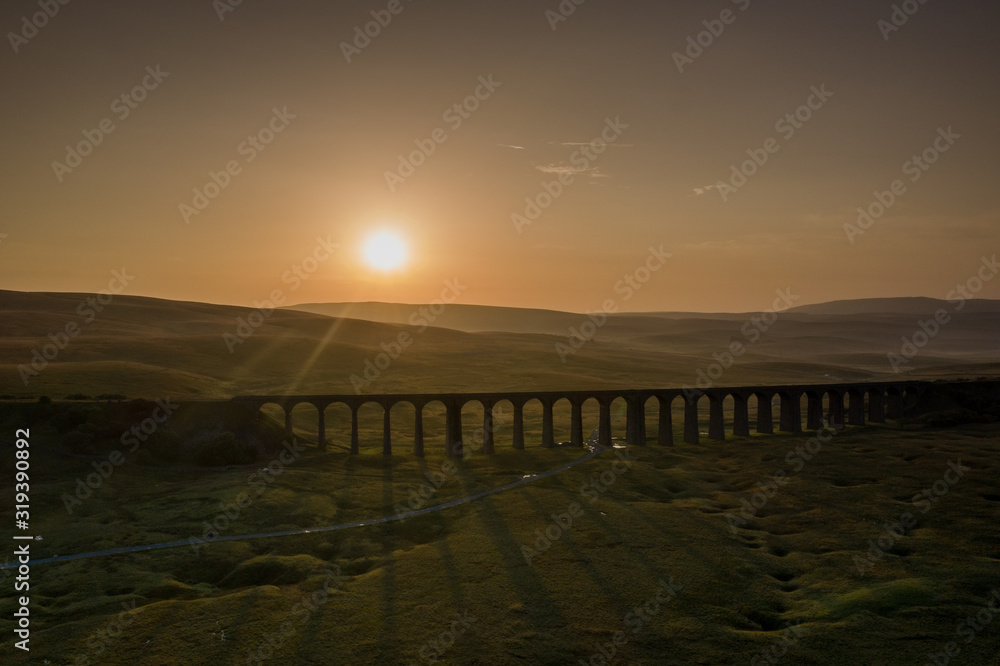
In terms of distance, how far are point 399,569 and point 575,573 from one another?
37.3ft

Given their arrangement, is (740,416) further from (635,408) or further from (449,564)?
(449,564)

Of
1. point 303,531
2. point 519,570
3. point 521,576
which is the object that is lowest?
point 521,576

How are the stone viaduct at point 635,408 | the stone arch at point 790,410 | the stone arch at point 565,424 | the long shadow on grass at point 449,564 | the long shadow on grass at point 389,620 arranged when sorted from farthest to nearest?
the stone arch at point 790,410, the stone arch at point 565,424, the stone viaduct at point 635,408, the long shadow on grass at point 449,564, the long shadow on grass at point 389,620

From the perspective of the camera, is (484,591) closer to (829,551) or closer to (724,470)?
(829,551)

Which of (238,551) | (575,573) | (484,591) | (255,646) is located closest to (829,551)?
(575,573)

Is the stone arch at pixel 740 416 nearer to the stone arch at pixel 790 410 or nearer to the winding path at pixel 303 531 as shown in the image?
the stone arch at pixel 790 410

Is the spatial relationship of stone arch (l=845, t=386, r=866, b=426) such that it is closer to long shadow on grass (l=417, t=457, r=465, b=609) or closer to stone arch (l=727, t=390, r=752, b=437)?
stone arch (l=727, t=390, r=752, b=437)

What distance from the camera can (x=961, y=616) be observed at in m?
37.7

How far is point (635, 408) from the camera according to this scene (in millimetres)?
94000

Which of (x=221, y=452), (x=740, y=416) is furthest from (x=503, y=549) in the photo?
(x=740, y=416)

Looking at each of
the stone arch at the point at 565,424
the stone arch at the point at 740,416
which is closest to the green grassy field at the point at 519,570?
the stone arch at the point at 565,424

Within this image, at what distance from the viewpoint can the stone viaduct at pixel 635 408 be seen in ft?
288

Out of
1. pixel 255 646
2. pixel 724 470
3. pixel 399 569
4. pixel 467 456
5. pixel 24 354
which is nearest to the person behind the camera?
pixel 255 646

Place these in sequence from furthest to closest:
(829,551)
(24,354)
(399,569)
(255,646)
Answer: (24,354) < (829,551) < (399,569) < (255,646)
